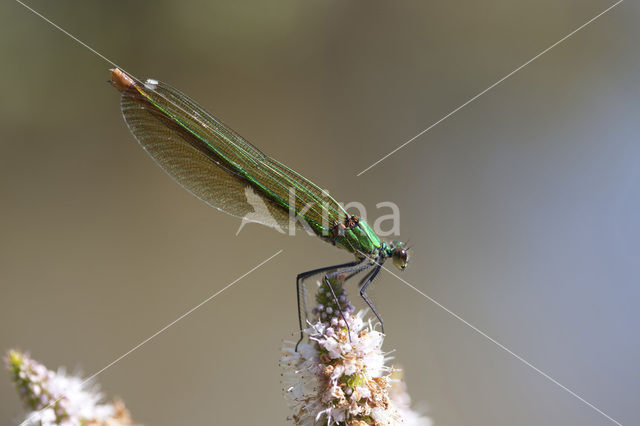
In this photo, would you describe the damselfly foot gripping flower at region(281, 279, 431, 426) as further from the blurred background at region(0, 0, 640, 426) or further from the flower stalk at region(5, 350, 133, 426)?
the blurred background at region(0, 0, 640, 426)

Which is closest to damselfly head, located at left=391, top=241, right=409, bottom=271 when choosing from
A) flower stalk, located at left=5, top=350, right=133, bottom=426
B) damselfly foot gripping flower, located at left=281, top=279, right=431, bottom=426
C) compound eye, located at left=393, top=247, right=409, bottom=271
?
compound eye, located at left=393, top=247, right=409, bottom=271

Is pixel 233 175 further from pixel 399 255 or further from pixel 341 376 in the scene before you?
pixel 341 376

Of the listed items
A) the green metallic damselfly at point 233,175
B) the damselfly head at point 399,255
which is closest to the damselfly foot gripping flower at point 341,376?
the green metallic damselfly at point 233,175

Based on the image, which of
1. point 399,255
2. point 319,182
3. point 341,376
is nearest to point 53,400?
point 341,376

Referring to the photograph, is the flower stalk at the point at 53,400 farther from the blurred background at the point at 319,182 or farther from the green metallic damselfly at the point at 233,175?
the blurred background at the point at 319,182

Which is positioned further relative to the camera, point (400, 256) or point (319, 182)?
point (319, 182)
